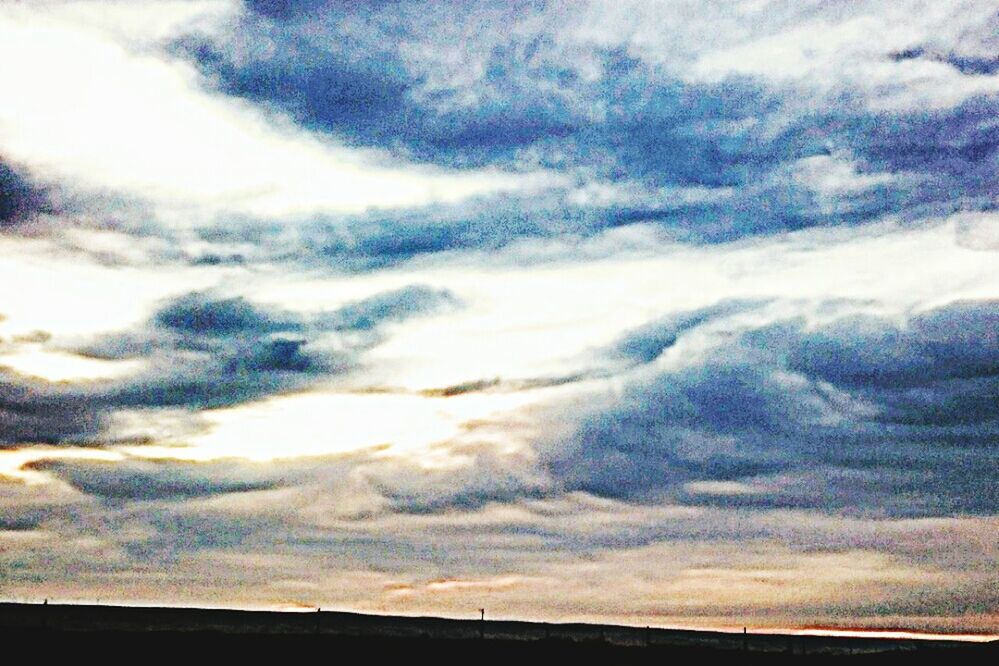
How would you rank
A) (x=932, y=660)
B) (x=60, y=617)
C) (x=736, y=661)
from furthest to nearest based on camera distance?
(x=60, y=617) → (x=736, y=661) → (x=932, y=660)

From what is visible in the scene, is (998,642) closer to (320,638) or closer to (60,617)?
(320,638)

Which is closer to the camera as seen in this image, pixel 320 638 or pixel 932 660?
pixel 932 660

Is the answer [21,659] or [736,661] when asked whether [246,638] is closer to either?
[21,659]

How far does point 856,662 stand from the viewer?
86000 millimetres

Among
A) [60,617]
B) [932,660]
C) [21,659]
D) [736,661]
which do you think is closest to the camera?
[21,659]

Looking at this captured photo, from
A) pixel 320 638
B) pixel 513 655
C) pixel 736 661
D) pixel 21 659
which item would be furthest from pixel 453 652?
pixel 21 659

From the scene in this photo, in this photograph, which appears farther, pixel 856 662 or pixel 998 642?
pixel 856 662

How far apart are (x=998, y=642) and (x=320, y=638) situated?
153ft

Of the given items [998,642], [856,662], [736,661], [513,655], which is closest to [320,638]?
[513,655]

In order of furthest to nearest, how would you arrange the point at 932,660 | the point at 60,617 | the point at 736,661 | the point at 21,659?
the point at 60,617 → the point at 736,661 → the point at 932,660 → the point at 21,659

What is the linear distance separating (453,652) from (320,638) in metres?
9.58

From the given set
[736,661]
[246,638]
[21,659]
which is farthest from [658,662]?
[21,659]

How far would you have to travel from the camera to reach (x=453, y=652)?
7794cm

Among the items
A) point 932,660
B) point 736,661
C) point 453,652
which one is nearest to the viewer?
point 932,660
